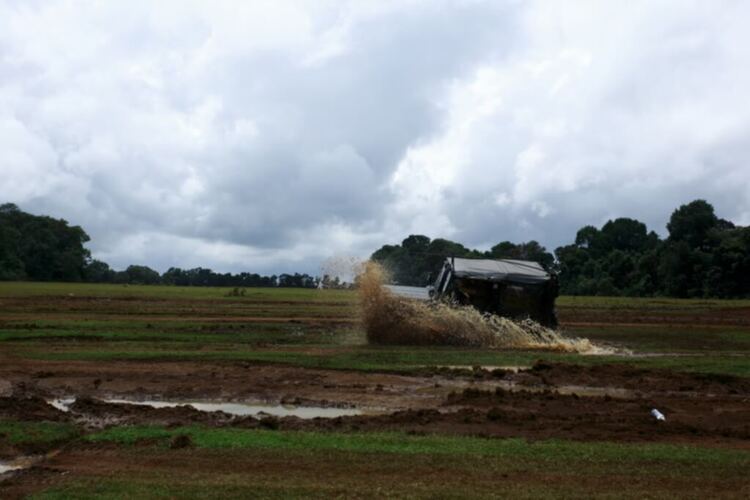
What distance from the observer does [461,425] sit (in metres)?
11.7

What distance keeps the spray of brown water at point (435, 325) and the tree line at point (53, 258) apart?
3327 inches

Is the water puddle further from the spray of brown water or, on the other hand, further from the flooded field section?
the spray of brown water

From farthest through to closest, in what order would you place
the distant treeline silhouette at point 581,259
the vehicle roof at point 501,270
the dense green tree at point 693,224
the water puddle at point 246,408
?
1. the dense green tree at point 693,224
2. the distant treeline silhouette at point 581,259
3. the vehicle roof at point 501,270
4. the water puddle at point 246,408

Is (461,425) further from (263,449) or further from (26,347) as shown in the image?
(26,347)

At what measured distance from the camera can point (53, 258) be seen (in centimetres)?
11812

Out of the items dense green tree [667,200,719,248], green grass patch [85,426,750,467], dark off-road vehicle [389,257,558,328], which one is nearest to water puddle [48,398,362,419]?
green grass patch [85,426,750,467]

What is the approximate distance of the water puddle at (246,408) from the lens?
13.1 metres

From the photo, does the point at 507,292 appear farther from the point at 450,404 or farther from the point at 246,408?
the point at 246,408

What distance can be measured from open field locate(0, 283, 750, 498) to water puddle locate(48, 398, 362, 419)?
0.21 metres

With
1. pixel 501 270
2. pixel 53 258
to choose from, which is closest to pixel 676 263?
pixel 501 270

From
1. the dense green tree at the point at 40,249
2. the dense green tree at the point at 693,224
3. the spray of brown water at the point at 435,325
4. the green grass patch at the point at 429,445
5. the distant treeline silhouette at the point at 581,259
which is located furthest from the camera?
the dense green tree at the point at 40,249

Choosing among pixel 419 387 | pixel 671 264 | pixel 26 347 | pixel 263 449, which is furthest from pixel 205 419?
pixel 671 264

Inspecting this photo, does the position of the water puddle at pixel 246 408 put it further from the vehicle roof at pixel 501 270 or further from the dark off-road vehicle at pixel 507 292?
the vehicle roof at pixel 501 270

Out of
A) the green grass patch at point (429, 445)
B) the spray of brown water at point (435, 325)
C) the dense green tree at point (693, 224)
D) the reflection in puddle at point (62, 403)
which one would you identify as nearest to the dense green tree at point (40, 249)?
the dense green tree at point (693, 224)
